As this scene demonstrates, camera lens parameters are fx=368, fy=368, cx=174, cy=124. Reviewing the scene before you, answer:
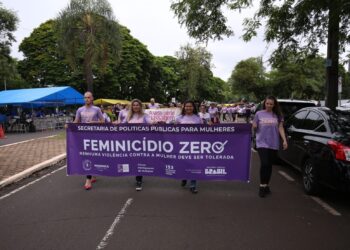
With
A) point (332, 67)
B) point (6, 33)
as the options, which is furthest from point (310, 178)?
point (6, 33)

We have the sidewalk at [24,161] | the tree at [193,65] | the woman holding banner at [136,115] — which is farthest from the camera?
the tree at [193,65]

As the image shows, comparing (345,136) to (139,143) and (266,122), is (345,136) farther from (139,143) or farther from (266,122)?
(139,143)

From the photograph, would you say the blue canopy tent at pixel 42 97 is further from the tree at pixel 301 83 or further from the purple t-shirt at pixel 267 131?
the tree at pixel 301 83

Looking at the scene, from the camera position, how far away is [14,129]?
2748cm

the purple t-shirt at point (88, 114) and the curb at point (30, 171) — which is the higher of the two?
the purple t-shirt at point (88, 114)

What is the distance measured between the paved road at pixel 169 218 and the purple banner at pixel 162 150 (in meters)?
0.38

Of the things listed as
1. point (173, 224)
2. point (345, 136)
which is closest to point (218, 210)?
point (173, 224)

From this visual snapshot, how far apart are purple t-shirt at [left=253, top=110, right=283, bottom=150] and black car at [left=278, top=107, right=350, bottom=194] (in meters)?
0.65

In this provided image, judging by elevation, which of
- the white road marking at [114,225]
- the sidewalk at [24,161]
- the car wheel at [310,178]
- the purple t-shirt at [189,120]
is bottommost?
the sidewalk at [24,161]

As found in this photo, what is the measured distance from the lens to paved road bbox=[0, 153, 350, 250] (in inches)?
175

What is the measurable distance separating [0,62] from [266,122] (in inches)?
1292

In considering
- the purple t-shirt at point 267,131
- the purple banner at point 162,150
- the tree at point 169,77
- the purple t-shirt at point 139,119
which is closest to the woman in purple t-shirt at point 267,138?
the purple t-shirt at point 267,131

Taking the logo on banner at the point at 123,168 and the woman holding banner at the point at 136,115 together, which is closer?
the logo on banner at the point at 123,168

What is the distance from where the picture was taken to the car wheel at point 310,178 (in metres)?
6.25
